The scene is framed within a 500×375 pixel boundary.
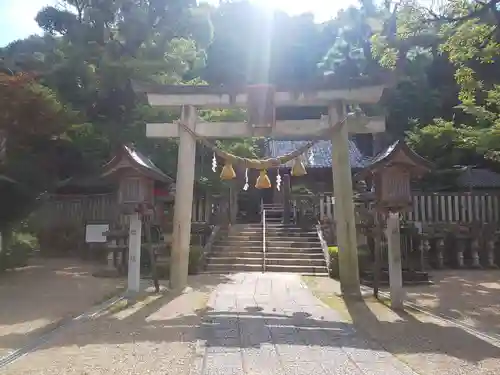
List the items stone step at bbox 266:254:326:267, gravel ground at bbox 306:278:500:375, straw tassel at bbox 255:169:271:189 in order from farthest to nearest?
stone step at bbox 266:254:326:267 → straw tassel at bbox 255:169:271:189 → gravel ground at bbox 306:278:500:375

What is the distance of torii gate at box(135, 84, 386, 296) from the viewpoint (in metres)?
9.72

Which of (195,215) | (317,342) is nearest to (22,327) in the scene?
(317,342)

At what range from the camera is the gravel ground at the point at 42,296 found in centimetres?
666

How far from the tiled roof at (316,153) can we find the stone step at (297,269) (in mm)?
8883

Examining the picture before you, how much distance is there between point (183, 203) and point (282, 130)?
105 inches

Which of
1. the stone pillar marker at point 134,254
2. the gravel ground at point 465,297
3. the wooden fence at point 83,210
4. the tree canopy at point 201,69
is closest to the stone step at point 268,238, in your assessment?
the wooden fence at point 83,210

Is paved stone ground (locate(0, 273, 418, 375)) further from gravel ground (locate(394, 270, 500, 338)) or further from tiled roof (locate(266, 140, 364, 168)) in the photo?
tiled roof (locate(266, 140, 364, 168))

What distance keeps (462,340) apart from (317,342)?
183 centimetres

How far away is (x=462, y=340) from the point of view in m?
5.82

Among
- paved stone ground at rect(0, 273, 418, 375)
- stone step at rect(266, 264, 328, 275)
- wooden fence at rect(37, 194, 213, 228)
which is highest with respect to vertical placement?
wooden fence at rect(37, 194, 213, 228)

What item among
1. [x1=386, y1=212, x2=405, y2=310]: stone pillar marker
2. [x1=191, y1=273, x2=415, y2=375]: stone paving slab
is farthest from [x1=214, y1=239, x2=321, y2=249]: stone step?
[x1=386, y1=212, x2=405, y2=310]: stone pillar marker

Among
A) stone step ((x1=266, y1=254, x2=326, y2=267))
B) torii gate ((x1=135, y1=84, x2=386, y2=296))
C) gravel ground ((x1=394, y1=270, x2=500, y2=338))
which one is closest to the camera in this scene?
gravel ground ((x1=394, y1=270, x2=500, y2=338))

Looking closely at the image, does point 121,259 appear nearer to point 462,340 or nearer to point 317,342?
point 317,342

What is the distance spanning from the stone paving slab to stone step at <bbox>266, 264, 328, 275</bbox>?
4.85m
